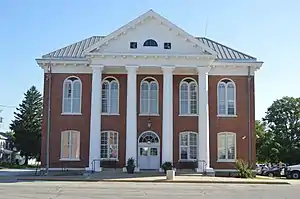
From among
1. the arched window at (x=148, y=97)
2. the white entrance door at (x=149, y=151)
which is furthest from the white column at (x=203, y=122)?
the arched window at (x=148, y=97)

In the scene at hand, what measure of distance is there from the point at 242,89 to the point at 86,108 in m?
12.9

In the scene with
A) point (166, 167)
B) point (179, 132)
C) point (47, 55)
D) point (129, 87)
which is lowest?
point (166, 167)

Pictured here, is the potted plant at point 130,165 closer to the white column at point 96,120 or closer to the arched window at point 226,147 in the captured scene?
the white column at point 96,120

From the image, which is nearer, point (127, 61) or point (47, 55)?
point (127, 61)

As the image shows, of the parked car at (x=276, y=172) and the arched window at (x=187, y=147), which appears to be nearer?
the arched window at (x=187, y=147)

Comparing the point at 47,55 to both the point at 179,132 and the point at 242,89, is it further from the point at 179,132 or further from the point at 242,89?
the point at 242,89

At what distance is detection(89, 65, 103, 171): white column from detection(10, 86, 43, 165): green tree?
40.7 m

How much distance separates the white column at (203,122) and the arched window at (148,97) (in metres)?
4.22

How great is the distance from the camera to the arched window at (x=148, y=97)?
40000mm

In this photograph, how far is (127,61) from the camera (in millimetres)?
37500

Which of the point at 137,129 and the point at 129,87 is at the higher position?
the point at 129,87

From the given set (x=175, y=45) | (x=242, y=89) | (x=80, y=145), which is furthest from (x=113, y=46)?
(x=242, y=89)

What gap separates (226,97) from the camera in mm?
40219

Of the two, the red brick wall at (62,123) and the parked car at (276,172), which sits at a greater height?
the red brick wall at (62,123)
